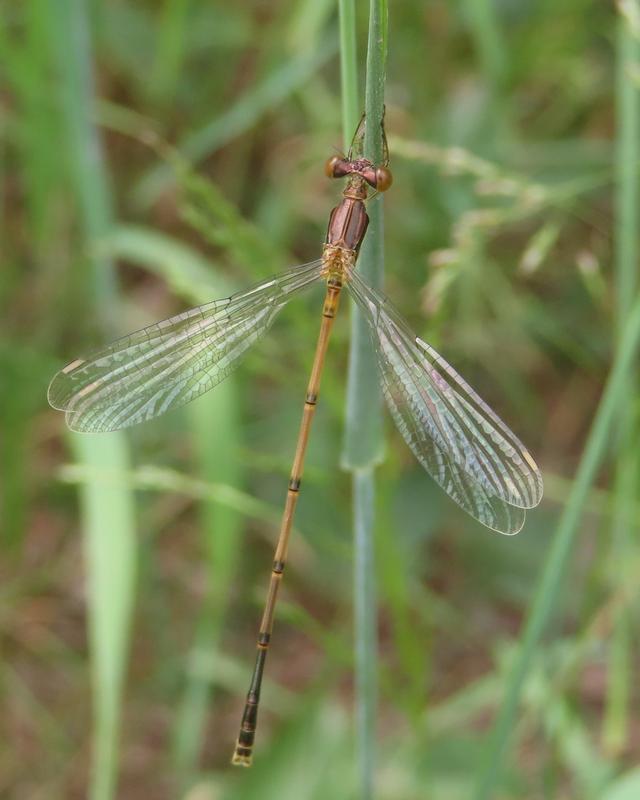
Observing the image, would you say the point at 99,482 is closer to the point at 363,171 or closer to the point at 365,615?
the point at 365,615

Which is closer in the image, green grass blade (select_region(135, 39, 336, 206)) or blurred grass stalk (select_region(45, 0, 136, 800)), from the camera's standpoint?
blurred grass stalk (select_region(45, 0, 136, 800))

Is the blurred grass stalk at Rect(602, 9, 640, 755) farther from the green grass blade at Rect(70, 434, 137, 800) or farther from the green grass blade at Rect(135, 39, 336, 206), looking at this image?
the green grass blade at Rect(70, 434, 137, 800)

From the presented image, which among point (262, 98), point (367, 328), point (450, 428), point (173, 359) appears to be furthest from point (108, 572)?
point (262, 98)

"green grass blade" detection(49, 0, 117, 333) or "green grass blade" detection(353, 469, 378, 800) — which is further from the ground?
"green grass blade" detection(49, 0, 117, 333)

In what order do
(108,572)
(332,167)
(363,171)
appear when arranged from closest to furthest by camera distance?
(363,171)
(332,167)
(108,572)

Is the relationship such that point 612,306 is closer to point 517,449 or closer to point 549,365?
point 549,365

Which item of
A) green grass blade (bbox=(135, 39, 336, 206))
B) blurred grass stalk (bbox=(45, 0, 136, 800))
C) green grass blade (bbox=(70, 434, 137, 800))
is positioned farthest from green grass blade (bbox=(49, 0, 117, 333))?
green grass blade (bbox=(70, 434, 137, 800))

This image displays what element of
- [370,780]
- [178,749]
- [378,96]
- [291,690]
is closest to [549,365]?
[291,690]
